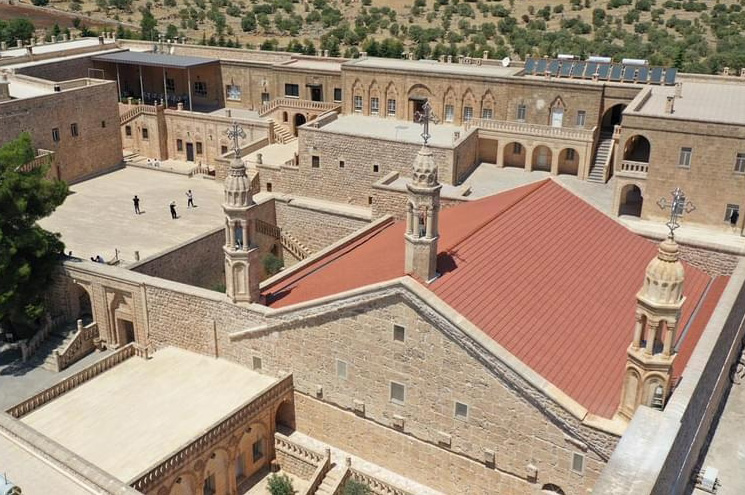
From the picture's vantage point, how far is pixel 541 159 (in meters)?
38.8

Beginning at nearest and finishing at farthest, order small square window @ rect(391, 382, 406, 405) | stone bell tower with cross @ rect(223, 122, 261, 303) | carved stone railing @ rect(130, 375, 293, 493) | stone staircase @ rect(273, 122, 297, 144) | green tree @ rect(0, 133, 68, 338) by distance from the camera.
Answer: carved stone railing @ rect(130, 375, 293, 493) < small square window @ rect(391, 382, 406, 405) < stone bell tower with cross @ rect(223, 122, 261, 303) < green tree @ rect(0, 133, 68, 338) < stone staircase @ rect(273, 122, 297, 144)

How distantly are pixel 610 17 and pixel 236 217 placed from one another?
78.7m

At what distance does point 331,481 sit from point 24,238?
1443 cm

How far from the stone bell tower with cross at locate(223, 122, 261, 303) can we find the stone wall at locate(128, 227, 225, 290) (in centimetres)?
682

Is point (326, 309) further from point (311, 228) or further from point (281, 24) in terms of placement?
point (281, 24)

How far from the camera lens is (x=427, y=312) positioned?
20.0 m

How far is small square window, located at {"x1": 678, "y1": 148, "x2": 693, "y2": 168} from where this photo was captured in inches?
1211

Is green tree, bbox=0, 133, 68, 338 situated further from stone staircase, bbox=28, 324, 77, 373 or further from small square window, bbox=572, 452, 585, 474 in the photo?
small square window, bbox=572, 452, 585, 474

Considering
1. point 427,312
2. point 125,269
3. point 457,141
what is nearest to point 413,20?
point 457,141

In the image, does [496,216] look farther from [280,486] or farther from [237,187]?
[280,486]

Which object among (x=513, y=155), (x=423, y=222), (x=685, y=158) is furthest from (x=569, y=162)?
(x=423, y=222)

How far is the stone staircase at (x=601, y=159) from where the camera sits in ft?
123

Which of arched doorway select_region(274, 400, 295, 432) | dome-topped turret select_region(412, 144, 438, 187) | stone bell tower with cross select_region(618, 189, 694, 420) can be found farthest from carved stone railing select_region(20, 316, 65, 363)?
stone bell tower with cross select_region(618, 189, 694, 420)

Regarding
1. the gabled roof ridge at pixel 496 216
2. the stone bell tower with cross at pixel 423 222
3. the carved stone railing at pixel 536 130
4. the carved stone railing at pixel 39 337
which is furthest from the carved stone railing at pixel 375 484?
the carved stone railing at pixel 536 130
